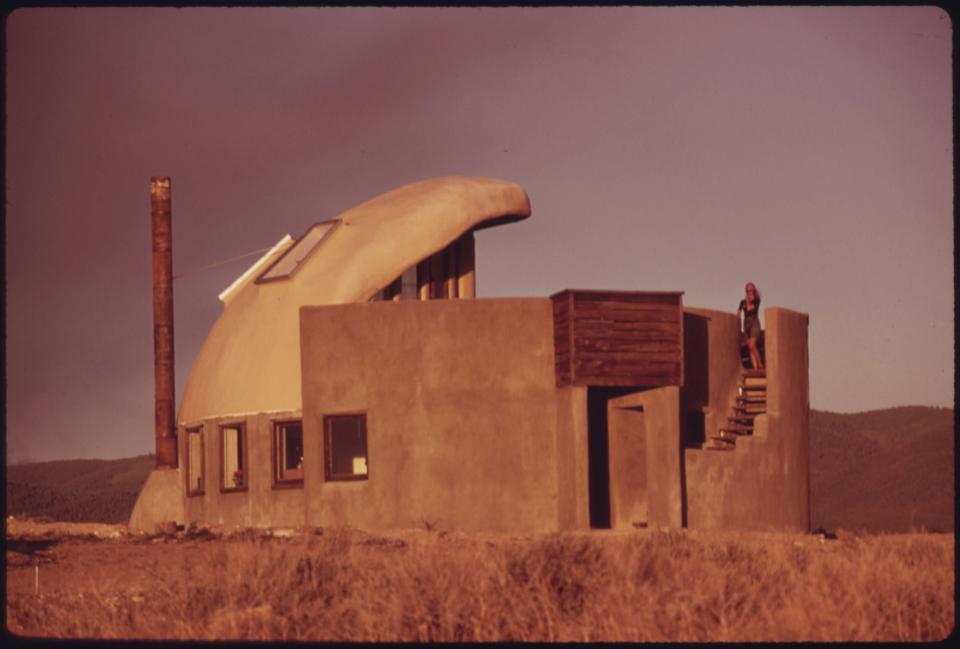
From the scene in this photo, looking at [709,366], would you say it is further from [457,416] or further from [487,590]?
[487,590]

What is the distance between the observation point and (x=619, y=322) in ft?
84.3

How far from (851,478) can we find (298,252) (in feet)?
172

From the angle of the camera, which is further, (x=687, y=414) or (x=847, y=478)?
(x=847, y=478)

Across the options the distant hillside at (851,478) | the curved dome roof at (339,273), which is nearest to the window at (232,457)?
the curved dome roof at (339,273)

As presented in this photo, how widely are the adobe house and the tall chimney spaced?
4039mm

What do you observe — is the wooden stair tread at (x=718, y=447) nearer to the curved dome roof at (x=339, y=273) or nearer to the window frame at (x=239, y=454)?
the curved dome roof at (x=339, y=273)

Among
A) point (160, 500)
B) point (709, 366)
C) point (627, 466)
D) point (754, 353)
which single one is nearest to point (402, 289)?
point (627, 466)

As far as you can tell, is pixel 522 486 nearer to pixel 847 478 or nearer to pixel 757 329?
pixel 757 329

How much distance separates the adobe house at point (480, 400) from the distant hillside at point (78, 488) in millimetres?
40242

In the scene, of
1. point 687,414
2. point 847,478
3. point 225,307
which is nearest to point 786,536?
point 687,414

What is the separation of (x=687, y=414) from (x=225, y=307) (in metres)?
11.1

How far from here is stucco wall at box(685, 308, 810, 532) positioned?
26562 mm

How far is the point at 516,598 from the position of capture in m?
15.7

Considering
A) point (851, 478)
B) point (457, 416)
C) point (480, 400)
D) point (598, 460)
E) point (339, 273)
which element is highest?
point (339, 273)
